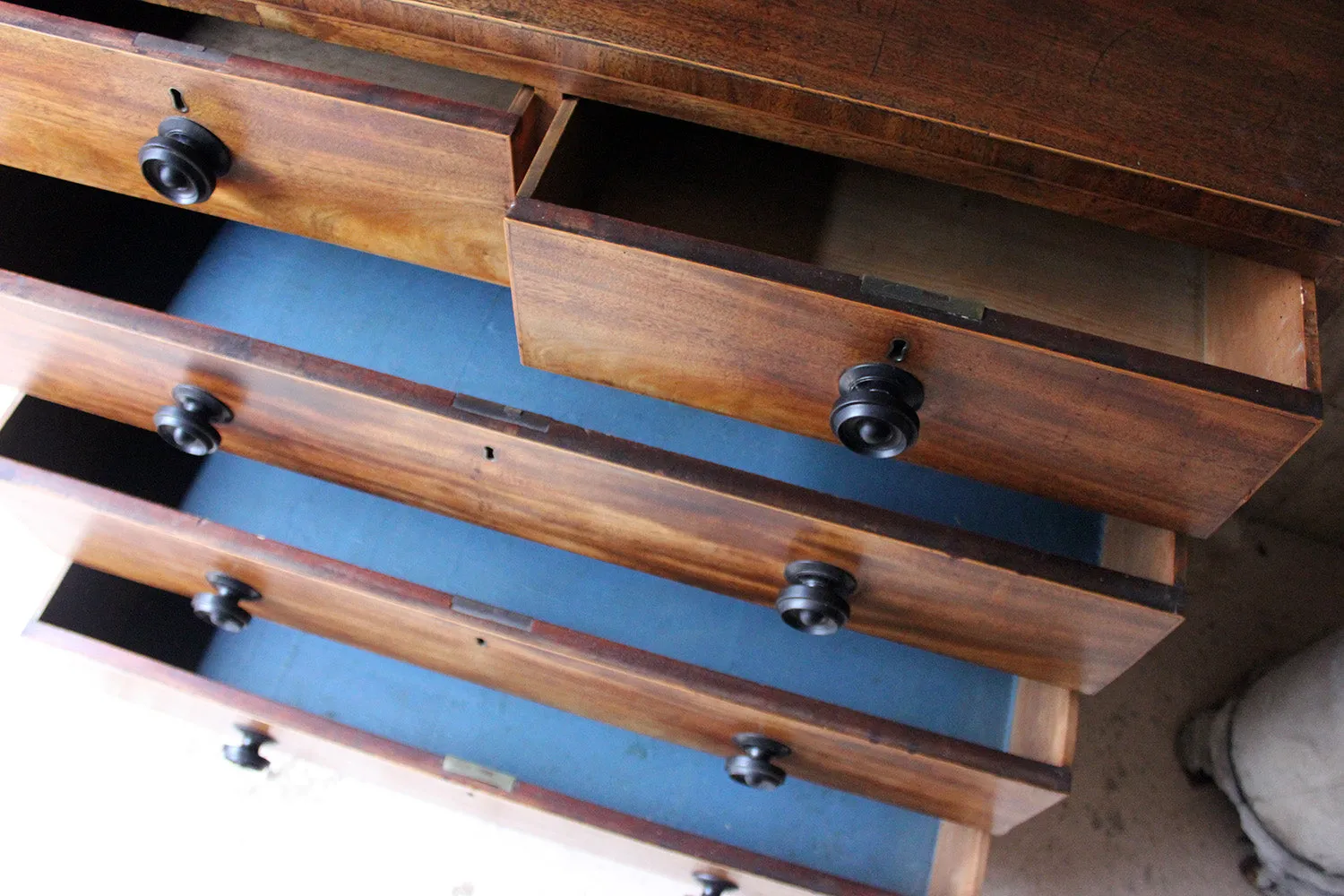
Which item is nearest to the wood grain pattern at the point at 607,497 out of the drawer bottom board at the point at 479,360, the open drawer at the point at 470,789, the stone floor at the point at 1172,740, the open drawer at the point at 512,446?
the open drawer at the point at 512,446

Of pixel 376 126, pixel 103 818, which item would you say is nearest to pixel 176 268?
pixel 376 126

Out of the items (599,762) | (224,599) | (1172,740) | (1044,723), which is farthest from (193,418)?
(1172,740)

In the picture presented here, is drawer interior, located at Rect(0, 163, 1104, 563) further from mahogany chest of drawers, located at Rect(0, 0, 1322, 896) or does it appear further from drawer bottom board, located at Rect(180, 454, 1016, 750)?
drawer bottom board, located at Rect(180, 454, 1016, 750)

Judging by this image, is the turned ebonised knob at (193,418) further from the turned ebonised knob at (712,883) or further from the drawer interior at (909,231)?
the turned ebonised knob at (712,883)

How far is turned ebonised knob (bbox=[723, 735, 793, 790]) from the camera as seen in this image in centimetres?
85

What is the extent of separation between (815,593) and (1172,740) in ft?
2.43

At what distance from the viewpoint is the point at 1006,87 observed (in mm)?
635

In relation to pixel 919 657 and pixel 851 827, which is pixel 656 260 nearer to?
pixel 919 657

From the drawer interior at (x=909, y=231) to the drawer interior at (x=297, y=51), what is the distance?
0.41ft

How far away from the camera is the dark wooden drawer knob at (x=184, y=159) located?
0.71 metres

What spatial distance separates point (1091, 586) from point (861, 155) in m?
0.30

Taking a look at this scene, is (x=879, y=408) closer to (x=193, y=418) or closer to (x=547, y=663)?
(x=547, y=663)

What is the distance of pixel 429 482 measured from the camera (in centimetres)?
83

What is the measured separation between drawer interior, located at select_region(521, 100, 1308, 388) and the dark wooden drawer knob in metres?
0.25
